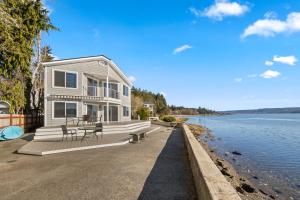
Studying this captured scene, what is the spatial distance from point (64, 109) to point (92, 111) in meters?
2.81

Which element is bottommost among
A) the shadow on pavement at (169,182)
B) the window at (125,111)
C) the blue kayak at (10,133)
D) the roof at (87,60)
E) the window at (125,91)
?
the shadow on pavement at (169,182)

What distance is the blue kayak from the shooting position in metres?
13.5

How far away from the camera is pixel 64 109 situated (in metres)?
16.5

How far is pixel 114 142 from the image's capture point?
11266 millimetres

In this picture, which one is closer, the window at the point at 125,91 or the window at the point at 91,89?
the window at the point at 91,89

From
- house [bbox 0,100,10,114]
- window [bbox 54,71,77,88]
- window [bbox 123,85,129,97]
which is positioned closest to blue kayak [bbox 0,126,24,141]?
house [bbox 0,100,10,114]

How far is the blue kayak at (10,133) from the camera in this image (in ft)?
44.4

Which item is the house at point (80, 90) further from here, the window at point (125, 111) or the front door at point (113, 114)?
the window at point (125, 111)

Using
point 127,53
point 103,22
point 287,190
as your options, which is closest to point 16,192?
point 287,190

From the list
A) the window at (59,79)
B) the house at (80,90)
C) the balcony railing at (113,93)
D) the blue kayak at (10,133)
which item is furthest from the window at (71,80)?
the blue kayak at (10,133)

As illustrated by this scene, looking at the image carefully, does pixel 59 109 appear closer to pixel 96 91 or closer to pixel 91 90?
pixel 91 90

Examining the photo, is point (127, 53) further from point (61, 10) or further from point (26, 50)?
point (26, 50)

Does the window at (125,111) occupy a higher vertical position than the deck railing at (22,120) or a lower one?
higher

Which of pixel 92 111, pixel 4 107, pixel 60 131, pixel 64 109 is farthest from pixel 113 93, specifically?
pixel 4 107
